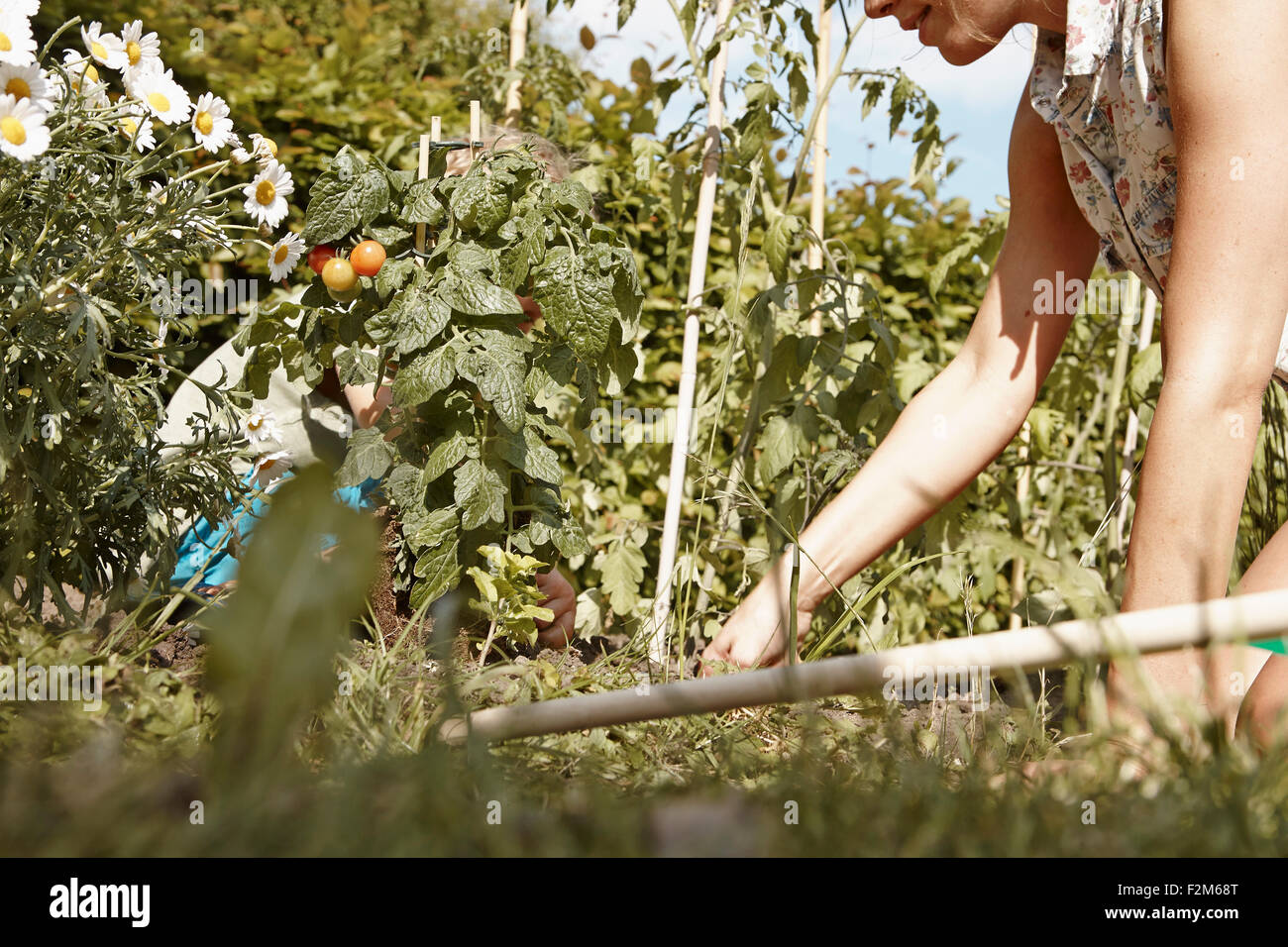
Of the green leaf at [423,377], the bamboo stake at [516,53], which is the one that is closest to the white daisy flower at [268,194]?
the green leaf at [423,377]

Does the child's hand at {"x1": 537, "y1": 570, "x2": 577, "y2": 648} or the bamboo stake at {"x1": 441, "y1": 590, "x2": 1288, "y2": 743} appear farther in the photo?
the child's hand at {"x1": 537, "y1": 570, "x2": 577, "y2": 648}

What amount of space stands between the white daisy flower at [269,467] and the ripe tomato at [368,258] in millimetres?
365

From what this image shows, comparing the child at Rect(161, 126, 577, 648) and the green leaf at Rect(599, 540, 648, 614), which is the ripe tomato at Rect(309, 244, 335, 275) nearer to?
the child at Rect(161, 126, 577, 648)

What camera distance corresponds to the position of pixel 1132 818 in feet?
2.00

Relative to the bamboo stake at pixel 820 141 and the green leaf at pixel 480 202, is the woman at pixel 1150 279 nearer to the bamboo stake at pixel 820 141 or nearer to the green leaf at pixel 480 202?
the green leaf at pixel 480 202

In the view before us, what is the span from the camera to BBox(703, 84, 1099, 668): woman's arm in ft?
5.45

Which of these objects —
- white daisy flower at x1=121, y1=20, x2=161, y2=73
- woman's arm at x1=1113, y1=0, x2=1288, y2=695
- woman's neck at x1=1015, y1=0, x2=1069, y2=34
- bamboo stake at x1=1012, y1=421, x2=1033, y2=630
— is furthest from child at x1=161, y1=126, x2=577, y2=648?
bamboo stake at x1=1012, y1=421, x2=1033, y2=630

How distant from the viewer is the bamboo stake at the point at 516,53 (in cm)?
304

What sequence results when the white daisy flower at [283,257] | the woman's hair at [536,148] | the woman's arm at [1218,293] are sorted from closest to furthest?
the woman's arm at [1218,293] → the white daisy flower at [283,257] → the woman's hair at [536,148]

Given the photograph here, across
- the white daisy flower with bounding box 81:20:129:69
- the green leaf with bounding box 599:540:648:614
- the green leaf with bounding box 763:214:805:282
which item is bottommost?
the green leaf with bounding box 599:540:648:614

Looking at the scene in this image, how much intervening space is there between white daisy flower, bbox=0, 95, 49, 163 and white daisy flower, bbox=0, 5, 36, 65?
0.05m

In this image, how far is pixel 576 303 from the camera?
1.72 meters

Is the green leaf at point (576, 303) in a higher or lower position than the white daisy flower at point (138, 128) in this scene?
lower
